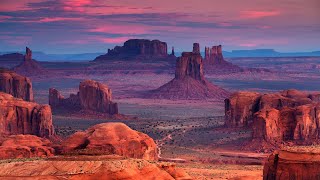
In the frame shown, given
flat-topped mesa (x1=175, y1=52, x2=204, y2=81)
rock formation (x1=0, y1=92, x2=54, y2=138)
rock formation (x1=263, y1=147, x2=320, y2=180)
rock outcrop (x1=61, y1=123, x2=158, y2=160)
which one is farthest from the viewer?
flat-topped mesa (x1=175, y1=52, x2=204, y2=81)

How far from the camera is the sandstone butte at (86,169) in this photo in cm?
3766

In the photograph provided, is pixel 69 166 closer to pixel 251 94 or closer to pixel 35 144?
pixel 35 144

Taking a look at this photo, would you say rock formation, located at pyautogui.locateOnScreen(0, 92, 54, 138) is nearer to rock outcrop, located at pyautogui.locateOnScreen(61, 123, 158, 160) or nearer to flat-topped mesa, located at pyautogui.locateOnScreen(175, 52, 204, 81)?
rock outcrop, located at pyautogui.locateOnScreen(61, 123, 158, 160)


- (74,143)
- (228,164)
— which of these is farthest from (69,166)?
(228,164)

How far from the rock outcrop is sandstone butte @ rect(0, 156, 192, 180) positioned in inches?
804

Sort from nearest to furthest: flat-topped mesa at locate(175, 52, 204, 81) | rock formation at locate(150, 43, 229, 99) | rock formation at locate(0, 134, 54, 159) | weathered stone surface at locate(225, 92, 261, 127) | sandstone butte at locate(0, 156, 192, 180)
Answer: sandstone butte at locate(0, 156, 192, 180) → rock formation at locate(0, 134, 54, 159) → weathered stone surface at locate(225, 92, 261, 127) → flat-topped mesa at locate(175, 52, 204, 81) → rock formation at locate(150, 43, 229, 99)

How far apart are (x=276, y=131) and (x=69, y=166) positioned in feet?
205

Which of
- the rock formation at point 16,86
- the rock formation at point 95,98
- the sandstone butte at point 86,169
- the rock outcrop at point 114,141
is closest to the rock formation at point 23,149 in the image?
the rock outcrop at point 114,141

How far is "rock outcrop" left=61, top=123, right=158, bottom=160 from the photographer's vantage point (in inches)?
2453

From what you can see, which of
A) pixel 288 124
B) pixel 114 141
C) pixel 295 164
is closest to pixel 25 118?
pixel 288 124

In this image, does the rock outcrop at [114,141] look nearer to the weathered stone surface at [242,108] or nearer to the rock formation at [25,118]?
the rock formation at [25,118]

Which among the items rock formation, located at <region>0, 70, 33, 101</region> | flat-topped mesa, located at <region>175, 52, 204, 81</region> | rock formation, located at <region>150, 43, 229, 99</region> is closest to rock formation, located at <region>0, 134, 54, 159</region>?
rock formation, located at <region>0, 70, 33, 101</region>

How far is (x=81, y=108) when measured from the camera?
145500 millimetres

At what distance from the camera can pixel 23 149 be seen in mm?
69375
